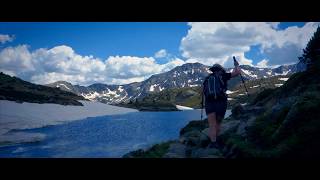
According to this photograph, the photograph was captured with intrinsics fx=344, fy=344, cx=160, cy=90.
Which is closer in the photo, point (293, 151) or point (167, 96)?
point (293, 151)

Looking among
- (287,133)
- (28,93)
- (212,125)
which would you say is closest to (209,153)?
(212,125)

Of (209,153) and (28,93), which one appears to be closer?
(209,153)

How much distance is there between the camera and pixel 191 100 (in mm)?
156750

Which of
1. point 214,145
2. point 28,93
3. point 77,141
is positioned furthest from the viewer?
point 28,93

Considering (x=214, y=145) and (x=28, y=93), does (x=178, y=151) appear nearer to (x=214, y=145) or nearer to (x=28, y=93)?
(x=214, y=145)

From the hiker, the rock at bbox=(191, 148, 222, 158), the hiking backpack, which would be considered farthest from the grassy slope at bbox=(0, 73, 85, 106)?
the hiking backpack

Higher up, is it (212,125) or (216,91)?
(216,91)

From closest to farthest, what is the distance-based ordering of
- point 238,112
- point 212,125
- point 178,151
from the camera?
point 212,125 → point 178,151 → point 238,112

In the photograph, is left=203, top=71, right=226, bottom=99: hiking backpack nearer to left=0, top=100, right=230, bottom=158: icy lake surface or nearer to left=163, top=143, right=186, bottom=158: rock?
left=163, top=143, right=186, bottom=158: rock

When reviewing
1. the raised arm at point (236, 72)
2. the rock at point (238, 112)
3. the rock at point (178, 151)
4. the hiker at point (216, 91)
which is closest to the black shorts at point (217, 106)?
the hiker at point (216, 91)

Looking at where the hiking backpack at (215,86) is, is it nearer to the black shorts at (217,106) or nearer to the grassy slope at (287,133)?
the black shorts at (217,106)
